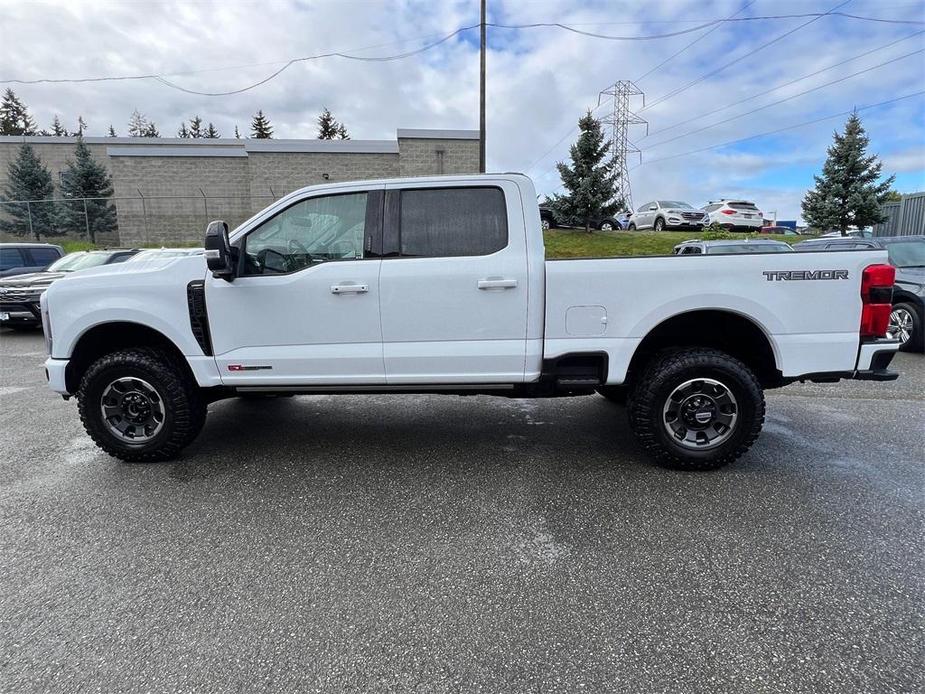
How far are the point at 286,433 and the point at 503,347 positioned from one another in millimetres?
2300

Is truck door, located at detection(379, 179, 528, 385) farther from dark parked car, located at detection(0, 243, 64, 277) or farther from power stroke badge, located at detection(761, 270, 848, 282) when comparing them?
dark parked car, located at detection(0, 243, 64, 277)

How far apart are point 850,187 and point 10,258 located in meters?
29.3

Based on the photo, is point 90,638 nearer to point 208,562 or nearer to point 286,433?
point 208,562

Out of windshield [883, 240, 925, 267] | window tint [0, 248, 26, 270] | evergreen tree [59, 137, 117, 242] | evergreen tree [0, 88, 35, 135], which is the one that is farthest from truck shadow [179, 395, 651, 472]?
evergreen tree [0, 88, 35, 135]

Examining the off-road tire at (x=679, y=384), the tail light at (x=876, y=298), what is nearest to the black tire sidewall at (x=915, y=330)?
the tail light at (x=876, y=298)

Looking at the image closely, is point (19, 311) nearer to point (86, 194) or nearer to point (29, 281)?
point (29, 281)

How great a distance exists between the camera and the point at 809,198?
80.6 ft

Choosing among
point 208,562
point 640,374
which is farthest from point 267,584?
point 640,374

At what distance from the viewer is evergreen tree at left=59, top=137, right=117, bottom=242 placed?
1021 inches

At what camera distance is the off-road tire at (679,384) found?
3.72 metres

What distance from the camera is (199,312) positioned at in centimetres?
385

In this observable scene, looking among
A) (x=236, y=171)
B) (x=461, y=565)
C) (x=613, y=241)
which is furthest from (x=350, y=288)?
(x=236, y=171)

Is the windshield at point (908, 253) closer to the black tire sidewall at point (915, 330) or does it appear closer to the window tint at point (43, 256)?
the black tire sidewall at point (915, 330)

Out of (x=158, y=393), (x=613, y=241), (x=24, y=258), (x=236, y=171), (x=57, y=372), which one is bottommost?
(x=158, y=393)
